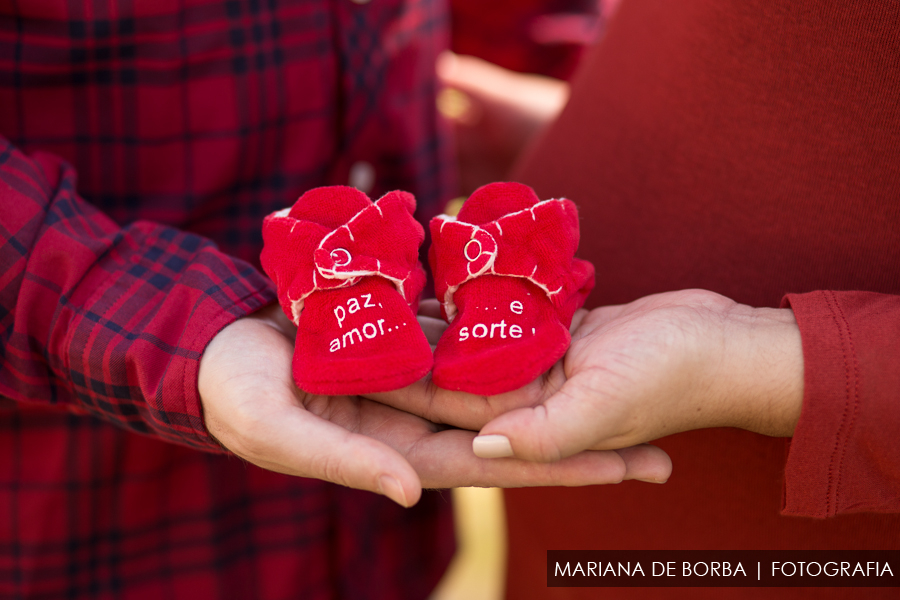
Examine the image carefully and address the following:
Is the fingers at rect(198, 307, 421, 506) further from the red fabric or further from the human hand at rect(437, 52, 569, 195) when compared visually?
the human hand at rect(437, 52, 569, 195)

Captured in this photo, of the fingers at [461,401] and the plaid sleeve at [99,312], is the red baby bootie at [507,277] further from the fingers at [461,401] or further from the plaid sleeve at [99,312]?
the plaid sleeve at [99,312]

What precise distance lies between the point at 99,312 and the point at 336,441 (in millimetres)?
338

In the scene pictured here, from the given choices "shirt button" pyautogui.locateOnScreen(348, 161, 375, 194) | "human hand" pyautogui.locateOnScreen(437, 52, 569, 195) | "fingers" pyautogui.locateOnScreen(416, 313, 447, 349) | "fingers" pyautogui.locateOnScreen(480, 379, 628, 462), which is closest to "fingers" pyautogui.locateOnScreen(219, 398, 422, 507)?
"fingers" pyautogui.locateOnScreen(480, 379, 628, 462)

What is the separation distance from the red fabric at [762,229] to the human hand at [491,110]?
0.54m

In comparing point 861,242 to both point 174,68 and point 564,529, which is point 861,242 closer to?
point 564,529

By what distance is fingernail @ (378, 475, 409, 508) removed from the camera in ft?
A: 1.92

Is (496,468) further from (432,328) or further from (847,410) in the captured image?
(847,410)

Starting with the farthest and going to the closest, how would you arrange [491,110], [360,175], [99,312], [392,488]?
[491,110]
[360,175]
[99,312]
[392,488]

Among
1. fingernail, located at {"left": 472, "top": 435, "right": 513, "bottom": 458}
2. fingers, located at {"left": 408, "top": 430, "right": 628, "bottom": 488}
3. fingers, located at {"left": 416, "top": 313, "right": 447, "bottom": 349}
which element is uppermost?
fingers, located at {"left": 416, "top": 313, "right": 447, "bottom": 349}

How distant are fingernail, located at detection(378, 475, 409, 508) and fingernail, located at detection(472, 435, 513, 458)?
10 cm

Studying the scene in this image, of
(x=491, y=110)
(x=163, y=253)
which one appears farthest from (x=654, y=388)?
(x=491, y=110)

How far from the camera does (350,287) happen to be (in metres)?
0.75

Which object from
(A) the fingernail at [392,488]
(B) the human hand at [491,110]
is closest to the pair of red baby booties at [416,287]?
(A) the fingernail at [392,488]

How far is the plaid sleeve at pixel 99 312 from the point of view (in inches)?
27.1
